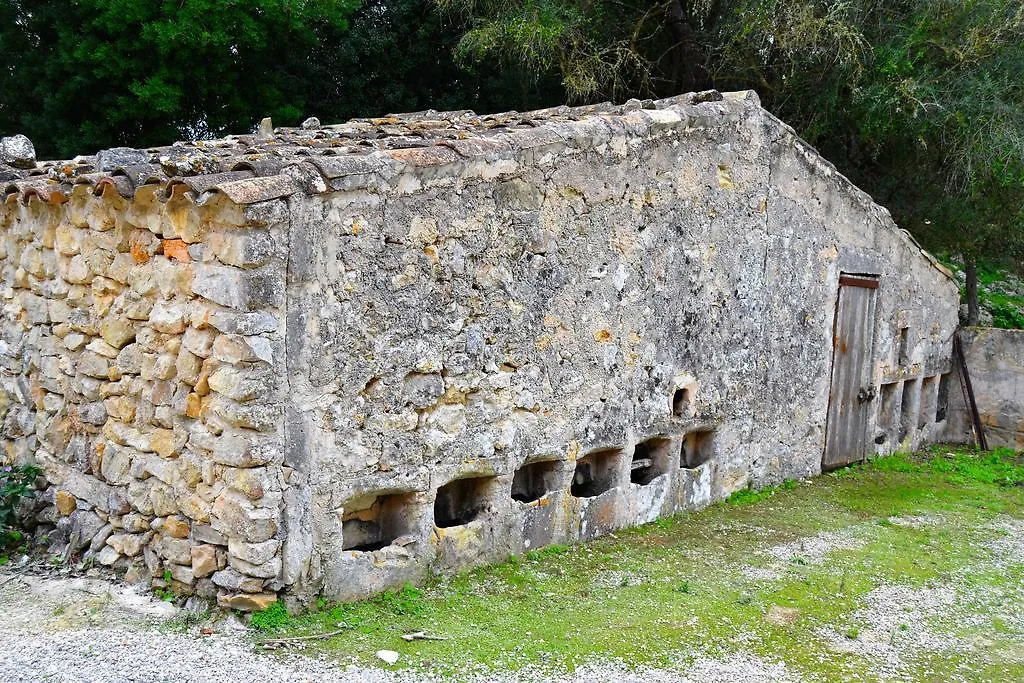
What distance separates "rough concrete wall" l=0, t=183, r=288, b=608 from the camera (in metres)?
4.28

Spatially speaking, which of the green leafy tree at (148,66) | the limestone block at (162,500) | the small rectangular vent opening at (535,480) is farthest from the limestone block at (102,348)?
the green leafy tree at (148,66)

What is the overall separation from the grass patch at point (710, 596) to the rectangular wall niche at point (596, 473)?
36cm

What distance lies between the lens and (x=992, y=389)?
33.2 feet

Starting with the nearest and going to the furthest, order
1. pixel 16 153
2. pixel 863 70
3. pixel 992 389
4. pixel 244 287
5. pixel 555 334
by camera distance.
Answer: pixel 244 287 → pixel 555 334 → pixel 16 153 → pixel 863 70 → pixel 992 389

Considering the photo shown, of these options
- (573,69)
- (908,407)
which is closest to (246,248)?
(573,69)

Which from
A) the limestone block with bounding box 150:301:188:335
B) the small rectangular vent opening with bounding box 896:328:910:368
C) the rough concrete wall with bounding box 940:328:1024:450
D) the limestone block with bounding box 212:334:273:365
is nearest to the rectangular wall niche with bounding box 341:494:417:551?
the limestone block with bounding box 212:334:273:365

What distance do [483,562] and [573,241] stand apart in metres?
2.01

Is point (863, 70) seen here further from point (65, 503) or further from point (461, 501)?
point (65, 503)

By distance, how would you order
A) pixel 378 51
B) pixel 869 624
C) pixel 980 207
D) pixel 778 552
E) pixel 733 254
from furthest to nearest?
pixel 378 51 < pixel 980 207 < pixel 733 254 < pixel 778 552 < pixel 869 624

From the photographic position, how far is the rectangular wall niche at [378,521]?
4.95 m

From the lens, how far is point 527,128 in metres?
5.54

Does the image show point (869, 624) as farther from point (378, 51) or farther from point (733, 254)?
point (378, 51)

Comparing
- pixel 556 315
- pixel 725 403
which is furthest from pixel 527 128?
pixel 725 403

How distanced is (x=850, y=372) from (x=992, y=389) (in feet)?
9.02
